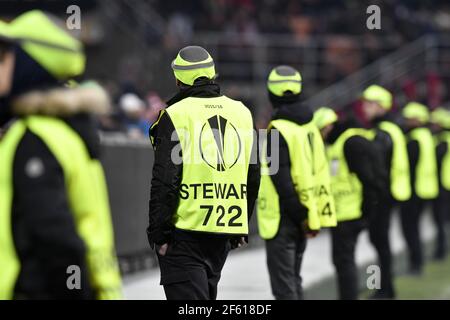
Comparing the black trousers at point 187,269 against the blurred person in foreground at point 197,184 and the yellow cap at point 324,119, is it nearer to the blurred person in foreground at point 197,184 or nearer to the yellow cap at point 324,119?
the blurred person in foreground at point 197,184

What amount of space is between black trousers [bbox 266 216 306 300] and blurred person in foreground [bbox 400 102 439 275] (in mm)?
6493

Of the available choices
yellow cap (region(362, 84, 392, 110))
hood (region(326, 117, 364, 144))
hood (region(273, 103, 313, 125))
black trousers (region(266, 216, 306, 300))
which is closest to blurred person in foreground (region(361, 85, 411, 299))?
yellow cap (region(362, 84, 392, 110))

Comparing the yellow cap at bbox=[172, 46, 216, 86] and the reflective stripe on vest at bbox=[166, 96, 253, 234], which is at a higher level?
the yellow cap at bbox=[172, 46, 216, 86]

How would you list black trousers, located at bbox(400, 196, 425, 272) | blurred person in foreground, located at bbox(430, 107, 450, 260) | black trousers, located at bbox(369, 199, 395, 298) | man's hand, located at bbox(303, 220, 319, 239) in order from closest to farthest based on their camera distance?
man's hand, located at bbox(303, 220, 319, 239)
black trousers, located at bbox(369, 199, 395, 298)
black trousers, located at bbox(400, 196, 425, 272)
blurred person in foreground, located at bbox(430, 107, 450, 260)

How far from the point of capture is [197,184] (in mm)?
7199

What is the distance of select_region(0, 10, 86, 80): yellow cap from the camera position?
15.2 feet

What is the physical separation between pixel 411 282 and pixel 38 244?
1083 centimetres

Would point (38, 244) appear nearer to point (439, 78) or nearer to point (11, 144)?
point (11, 144)

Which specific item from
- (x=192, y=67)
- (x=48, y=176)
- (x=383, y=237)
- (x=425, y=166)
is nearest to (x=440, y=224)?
(x=425, y=166)

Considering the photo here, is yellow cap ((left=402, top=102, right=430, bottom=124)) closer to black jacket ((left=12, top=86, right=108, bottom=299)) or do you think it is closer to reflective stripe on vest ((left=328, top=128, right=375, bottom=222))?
reflective stripe on vest ((left=328, top=128, right=375, bottom=222))

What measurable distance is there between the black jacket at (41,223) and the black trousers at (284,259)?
16.2 feet

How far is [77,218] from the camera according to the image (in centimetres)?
467
